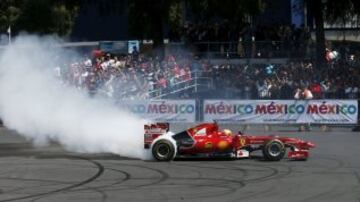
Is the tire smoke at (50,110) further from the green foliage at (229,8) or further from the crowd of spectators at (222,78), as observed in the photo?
the green foliage at (229,8)

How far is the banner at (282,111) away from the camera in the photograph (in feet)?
84.2

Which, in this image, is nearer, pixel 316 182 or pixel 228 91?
pixel 316 182

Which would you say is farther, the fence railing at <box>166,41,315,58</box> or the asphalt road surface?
the fence railing at <box>166,41,315,58</box>

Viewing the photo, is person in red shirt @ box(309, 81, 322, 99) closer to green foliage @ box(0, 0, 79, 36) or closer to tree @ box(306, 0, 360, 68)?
tree @ box(306, 0, 360, 68)

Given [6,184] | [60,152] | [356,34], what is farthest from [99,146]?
[356,34]

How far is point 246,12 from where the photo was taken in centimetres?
3400

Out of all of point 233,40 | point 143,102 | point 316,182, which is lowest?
point 316,182

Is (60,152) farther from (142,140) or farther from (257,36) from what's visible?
(257,36)

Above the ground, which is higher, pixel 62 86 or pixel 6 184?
pixel 62 86

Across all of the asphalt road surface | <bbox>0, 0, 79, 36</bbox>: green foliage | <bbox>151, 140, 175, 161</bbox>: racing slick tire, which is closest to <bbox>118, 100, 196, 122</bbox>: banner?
the asphalt road surface

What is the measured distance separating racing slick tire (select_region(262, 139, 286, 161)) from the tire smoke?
124 inches

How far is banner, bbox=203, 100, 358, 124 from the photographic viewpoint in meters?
25.7

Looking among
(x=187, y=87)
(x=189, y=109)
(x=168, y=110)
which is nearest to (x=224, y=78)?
(x=187, y=87)

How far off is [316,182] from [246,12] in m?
21.8
